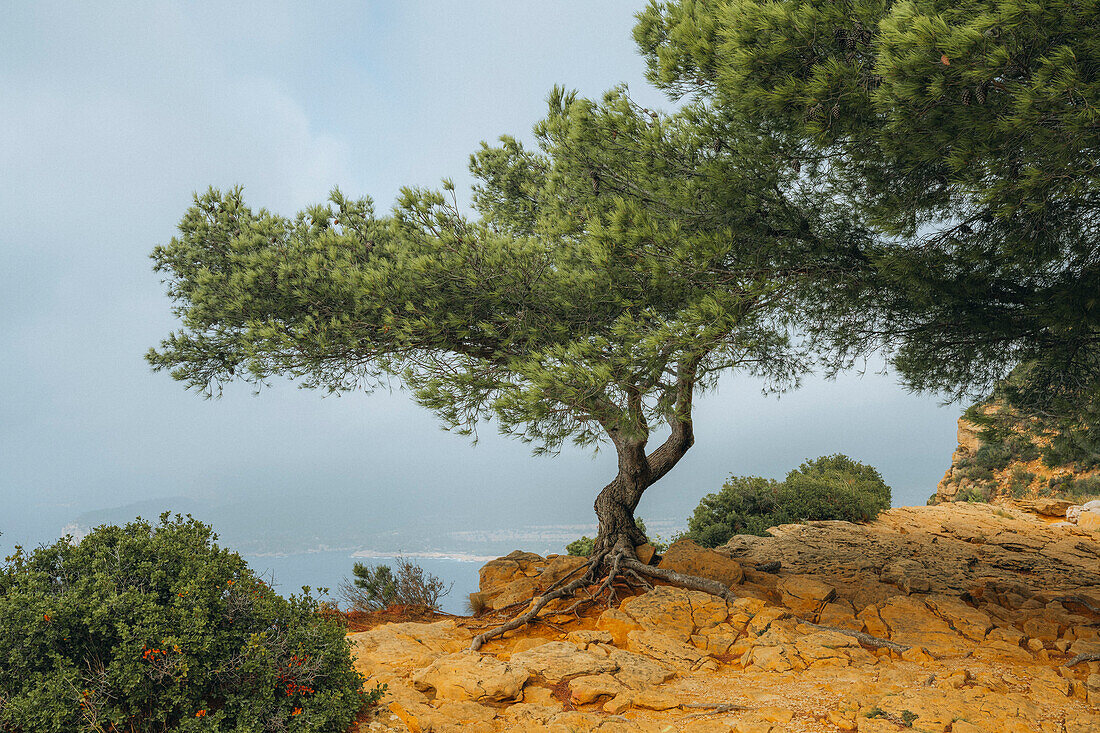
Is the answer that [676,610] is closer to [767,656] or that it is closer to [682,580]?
[682,580]

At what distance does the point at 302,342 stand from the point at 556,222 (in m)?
3.20

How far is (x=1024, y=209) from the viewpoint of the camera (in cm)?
492

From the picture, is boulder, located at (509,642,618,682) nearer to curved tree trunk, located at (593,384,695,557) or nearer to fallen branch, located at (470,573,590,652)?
fallen branch, located at (470,573,590,652)

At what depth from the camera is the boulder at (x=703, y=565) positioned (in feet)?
24.8

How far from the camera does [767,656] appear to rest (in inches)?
208

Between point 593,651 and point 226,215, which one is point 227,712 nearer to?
point 593,651

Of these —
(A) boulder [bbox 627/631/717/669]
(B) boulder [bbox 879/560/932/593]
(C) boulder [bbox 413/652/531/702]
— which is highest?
(B) boulder [bbox 879/560/932/593]

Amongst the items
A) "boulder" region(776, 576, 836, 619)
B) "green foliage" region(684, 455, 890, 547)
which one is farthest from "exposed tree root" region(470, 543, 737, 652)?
"green foliage" region(684, 455, 890, 547)

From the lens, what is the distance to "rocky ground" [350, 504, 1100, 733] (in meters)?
4.17

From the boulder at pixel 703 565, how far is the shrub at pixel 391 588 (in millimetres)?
3369

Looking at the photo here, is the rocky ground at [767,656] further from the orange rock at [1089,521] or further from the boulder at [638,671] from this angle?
the orange rock at [1089,521]

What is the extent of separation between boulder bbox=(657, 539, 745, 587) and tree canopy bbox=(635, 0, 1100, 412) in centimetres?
331

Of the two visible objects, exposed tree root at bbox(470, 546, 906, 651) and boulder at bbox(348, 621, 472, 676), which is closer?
boulder at bbox(348, 621, 472, 676)

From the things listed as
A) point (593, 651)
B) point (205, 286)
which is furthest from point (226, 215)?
point (593, 651)
